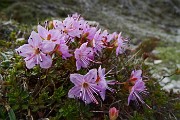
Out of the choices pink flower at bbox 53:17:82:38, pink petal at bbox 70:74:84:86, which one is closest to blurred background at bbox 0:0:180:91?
pink flower at bbox 53:17:82:38

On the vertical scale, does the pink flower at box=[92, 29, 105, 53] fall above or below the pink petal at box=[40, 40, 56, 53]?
below

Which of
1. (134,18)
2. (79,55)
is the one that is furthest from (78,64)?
(134,18)

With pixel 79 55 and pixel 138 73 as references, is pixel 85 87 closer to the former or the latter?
pixel 79 55

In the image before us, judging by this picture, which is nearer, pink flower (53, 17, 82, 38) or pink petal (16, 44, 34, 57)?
pink petal (16, 44, 34, 57)

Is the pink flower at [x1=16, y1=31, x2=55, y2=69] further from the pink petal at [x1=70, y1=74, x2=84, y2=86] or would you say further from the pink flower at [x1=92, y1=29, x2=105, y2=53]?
the pink flower at [x1=92, y1=29, x2=105, y2=53]

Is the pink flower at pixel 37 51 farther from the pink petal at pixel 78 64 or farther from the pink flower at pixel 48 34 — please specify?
the pink petal at pixel 78 64

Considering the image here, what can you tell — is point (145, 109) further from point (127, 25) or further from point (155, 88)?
point (127, 25)

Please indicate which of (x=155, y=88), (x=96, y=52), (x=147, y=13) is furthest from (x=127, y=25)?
(x=96, y=52)
